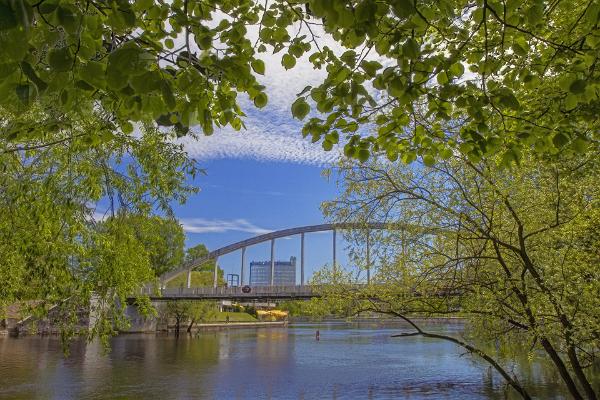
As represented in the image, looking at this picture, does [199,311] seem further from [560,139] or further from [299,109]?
[299,109]

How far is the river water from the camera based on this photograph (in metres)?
21.0

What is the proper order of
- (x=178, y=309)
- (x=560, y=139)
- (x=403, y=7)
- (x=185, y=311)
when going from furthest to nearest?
(x=185, y=311), (x=178, y=309), (x=560, y=139), (x=403, y=7)

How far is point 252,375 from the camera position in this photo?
1062 inches

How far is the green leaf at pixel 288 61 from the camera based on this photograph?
371 cm

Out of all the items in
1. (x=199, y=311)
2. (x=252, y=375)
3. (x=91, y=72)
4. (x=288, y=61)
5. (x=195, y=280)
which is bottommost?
(x=252, y=375)

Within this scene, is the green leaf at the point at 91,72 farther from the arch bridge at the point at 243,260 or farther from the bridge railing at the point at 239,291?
the bridge railing at the point at 239,291

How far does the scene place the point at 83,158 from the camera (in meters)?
6.80

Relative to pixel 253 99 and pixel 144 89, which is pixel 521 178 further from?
pixel 144 89

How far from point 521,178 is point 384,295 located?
3501mm

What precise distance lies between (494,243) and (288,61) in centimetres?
592

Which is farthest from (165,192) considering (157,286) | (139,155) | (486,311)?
(486,311)

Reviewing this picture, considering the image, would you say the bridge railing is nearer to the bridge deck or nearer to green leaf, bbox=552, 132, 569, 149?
the bridge deck

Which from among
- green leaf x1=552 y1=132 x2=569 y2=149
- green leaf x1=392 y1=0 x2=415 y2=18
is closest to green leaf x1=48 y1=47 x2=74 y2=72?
green leaf x1=392 y1=0 x2=415 y2=18

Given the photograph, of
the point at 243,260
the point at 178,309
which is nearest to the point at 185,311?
the point at 178,309
